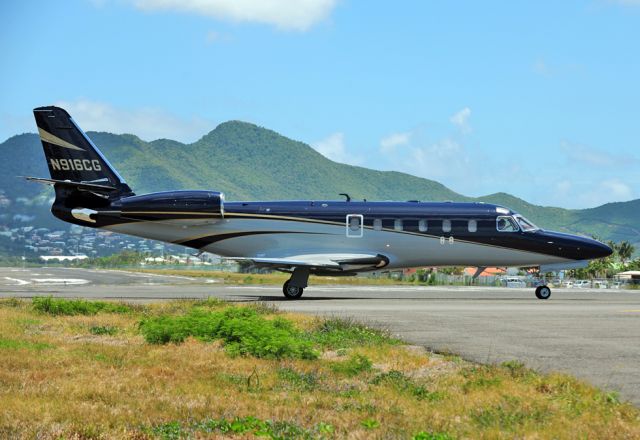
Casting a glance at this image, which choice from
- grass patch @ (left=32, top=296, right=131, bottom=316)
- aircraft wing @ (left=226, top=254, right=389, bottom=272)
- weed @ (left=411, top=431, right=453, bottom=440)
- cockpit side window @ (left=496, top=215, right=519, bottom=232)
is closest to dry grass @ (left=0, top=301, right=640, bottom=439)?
weed @ (left=411, top=431, right=453, bottom=440)

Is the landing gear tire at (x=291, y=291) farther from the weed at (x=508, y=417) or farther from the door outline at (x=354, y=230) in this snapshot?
the weed at (x=508, y=417)

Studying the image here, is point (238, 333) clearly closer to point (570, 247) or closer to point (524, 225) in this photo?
point (524, 225)

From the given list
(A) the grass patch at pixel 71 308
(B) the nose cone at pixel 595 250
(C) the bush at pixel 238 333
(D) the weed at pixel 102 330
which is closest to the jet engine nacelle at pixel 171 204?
(A) the grass patch at pixel 71 308

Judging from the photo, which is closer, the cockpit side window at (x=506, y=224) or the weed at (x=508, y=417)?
the weed at (x=508, y=417)

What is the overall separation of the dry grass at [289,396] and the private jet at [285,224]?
1909 centimetres

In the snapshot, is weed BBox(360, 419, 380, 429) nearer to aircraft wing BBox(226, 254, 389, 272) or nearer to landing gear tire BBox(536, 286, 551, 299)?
aircraft wing BBox(226, 254, 389, 272)

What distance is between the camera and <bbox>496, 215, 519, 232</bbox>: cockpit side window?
33.9 meters

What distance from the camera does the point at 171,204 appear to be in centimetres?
3253

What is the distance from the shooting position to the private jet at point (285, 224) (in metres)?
32.7

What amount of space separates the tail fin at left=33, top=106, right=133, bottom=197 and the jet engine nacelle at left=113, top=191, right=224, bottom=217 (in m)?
0.94

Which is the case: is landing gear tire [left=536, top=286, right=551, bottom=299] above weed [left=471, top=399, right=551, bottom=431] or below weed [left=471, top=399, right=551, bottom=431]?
above

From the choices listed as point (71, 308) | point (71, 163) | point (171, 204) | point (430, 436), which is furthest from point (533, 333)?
point (71, 163)

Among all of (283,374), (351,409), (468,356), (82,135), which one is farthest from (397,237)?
(351,409)

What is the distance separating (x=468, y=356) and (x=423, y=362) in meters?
1.45
